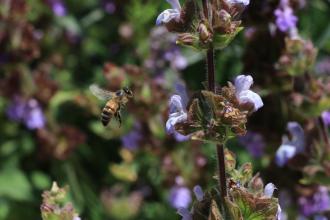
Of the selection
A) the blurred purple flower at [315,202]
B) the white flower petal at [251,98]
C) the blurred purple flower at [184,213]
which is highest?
the white flower petal at [251,98]

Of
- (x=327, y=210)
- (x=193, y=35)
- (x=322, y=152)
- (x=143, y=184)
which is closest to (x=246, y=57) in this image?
(x=322, y=152)

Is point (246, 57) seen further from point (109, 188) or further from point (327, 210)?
point (109, 188)

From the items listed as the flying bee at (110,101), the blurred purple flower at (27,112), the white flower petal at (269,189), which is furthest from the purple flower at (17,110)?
the white flower petal at (269,189)

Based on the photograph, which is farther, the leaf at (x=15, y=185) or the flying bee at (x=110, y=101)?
the leaf at (x=15, y=185)

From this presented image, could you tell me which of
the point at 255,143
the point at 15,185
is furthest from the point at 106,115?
the point at 15,185

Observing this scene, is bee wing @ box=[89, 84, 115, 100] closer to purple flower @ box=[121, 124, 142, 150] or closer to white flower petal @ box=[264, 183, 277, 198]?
white flower petal @ box=[264, 183, 277, 198]

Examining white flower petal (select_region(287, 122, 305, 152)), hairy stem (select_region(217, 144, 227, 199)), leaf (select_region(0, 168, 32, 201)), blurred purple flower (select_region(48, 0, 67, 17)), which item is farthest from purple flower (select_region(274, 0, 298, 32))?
leaf (select_region(0, 168, 32, 201))

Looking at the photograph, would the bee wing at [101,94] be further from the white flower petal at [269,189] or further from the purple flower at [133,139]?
the purple flower at [133,139]

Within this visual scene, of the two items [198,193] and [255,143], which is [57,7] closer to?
[255,143]
